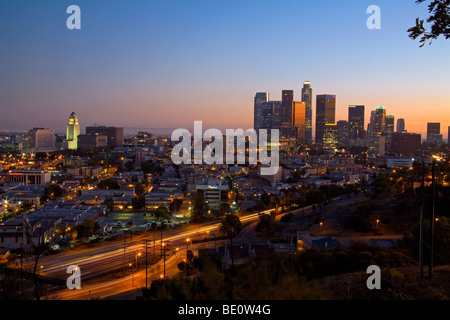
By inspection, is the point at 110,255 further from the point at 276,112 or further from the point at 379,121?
the point at 379,121

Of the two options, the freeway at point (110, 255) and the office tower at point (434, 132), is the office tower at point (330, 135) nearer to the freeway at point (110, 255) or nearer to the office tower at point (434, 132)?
the office tower at point (434, 132)

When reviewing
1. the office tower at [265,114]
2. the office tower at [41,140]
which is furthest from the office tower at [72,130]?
the office tower at [265,114]

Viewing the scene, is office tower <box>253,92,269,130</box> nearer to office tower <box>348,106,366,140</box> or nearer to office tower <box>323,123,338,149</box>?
office tower <box>323,123,338,149</box>

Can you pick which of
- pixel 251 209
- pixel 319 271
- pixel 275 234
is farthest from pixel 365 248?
pixel 251 209

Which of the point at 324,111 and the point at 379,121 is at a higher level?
the point at 324,111

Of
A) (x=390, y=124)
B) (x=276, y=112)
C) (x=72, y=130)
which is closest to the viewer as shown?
(x=72, y=130)

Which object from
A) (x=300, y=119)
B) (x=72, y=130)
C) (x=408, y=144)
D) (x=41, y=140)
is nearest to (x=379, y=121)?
(x=300, y=119)
